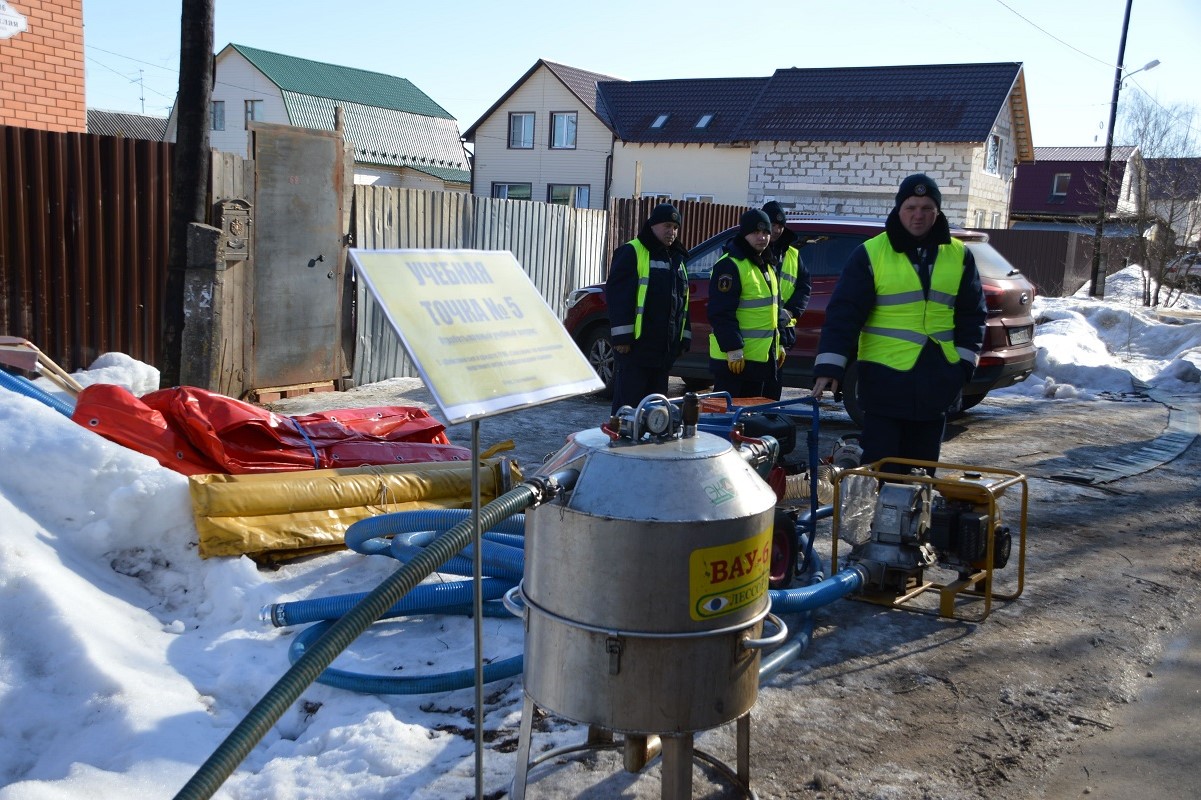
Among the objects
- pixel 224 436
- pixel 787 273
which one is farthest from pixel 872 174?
pixel 224 436

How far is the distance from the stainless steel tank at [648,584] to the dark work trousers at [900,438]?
8.30ft

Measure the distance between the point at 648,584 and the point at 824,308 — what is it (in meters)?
7.05

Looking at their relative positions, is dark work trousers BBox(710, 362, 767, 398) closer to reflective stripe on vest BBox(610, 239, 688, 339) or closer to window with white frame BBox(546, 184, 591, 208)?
reflective stripe on vest BBox(610, 239, 688, 339)

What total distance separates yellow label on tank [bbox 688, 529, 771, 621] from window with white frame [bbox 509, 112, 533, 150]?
39918 millimetres

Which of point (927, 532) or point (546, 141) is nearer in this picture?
point (927, 532)

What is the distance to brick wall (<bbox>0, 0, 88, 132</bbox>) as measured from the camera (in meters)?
9.78

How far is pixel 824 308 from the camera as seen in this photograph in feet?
30.7

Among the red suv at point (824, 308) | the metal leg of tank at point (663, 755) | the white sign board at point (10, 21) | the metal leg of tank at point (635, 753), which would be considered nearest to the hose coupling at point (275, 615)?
the metal leg of tank at point (663, 755)

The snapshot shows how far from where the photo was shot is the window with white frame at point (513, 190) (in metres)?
41.0

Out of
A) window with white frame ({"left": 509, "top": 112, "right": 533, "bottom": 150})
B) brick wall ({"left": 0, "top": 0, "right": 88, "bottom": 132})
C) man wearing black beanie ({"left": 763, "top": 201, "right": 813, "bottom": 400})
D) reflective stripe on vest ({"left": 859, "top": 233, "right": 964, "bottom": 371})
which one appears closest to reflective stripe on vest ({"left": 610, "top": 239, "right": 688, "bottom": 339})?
man wearing black beanie ({"left": 763, "top": 201, "right": 813, "bottom": 400})

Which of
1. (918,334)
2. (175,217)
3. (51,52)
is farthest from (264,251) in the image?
(918,334)

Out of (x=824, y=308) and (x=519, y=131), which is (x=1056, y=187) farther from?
(x=824, y=308)

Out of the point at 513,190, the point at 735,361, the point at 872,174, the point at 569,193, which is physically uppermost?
the point at 872,174

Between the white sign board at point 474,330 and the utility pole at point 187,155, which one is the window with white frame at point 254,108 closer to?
the utility pole at point 187,155
